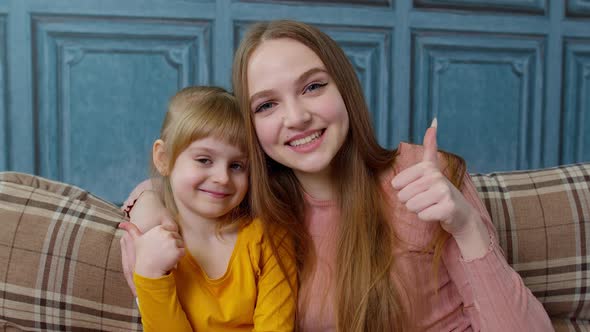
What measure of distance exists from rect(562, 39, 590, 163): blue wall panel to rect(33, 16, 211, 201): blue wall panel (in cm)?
171

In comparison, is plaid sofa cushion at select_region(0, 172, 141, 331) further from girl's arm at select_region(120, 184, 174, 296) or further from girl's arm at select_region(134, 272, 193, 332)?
girl's arm at select_region(134, 272, 193, 332)

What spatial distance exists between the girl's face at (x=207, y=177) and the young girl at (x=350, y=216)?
2.2 inches

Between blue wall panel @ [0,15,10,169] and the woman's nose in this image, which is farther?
blue wall panel @ [0,15,10,169]

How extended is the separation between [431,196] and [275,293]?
0.42 m

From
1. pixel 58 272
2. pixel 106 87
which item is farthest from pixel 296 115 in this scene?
pixel 106 87

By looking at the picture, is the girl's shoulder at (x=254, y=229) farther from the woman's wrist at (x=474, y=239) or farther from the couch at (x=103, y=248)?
the woman's wrist at (x=474, y=239)

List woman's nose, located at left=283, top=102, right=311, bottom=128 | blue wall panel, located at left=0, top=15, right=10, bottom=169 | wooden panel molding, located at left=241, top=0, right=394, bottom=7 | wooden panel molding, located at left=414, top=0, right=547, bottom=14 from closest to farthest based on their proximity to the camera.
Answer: woman's nose, located at left=283, top=102, right=311, bottom=128 < blue wall panel, located at left=0, top=15, right=10, bottom=169 < wooden panel molding, located at left=241, top=0, right=394, bottom=7 < wooden panel molding, located at left=414, top=0, right=547, bottom=14

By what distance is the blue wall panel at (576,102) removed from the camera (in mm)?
3010

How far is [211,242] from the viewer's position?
1.46 meters

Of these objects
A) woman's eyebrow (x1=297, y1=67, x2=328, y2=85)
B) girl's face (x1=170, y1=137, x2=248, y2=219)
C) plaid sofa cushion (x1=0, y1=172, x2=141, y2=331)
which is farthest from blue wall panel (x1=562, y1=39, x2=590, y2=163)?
plaid sofa cushion (x1=0, y1=172, x2=141, y2=331)

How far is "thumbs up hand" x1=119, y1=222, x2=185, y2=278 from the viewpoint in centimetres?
128

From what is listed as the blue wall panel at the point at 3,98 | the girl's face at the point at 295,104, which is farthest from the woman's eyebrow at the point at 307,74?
the blue wall panel at the point at 3,98

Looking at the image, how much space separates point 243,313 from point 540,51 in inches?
86.2

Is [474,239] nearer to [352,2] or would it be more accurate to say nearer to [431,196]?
[431,196]
